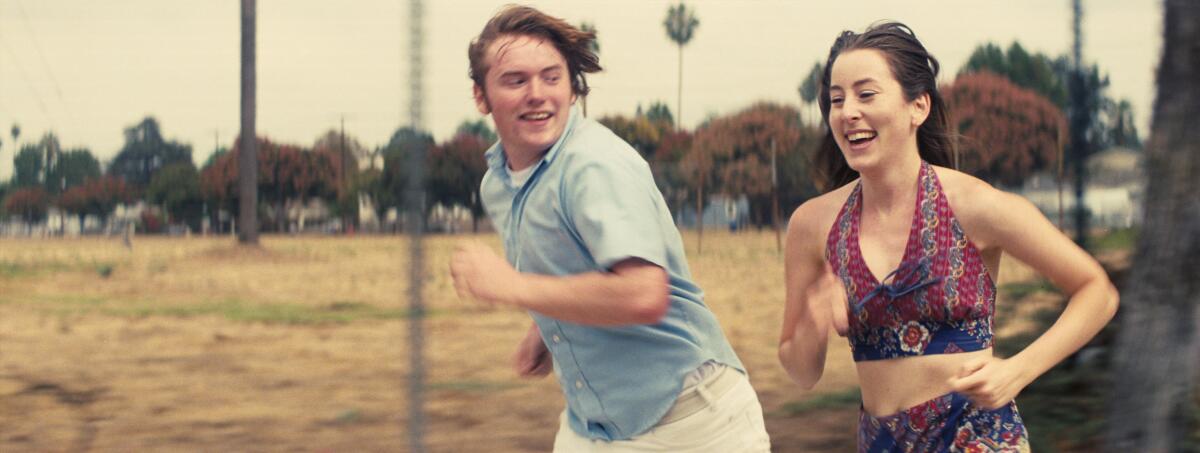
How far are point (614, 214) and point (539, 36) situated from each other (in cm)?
41

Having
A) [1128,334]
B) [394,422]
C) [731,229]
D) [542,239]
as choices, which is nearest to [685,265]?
[542,239]

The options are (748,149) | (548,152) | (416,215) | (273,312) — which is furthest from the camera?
(273,312)

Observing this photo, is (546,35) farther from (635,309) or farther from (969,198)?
(969,198)

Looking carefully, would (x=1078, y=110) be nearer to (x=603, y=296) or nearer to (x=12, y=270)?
(x=603, y=296)

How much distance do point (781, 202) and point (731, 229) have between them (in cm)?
39

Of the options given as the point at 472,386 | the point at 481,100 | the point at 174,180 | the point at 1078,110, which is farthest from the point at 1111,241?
the point at 174,180

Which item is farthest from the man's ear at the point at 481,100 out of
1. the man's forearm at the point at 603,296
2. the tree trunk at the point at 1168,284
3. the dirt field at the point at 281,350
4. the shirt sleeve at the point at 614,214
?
the tree trunk at the point at 1168,284

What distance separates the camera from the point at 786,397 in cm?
570

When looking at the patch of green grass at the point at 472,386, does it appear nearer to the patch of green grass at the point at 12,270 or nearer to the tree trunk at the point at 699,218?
the tree trunk at the point at 699,218

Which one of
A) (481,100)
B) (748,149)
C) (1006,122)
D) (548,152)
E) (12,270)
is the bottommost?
(12,270)

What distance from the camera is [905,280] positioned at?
78.9 inches

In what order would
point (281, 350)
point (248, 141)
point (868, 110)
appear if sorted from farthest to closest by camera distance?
point (248, 141) < point (281, 350) < point (868, 110)

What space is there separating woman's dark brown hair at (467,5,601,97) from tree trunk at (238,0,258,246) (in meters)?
7.46

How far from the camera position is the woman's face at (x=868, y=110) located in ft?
6.68
